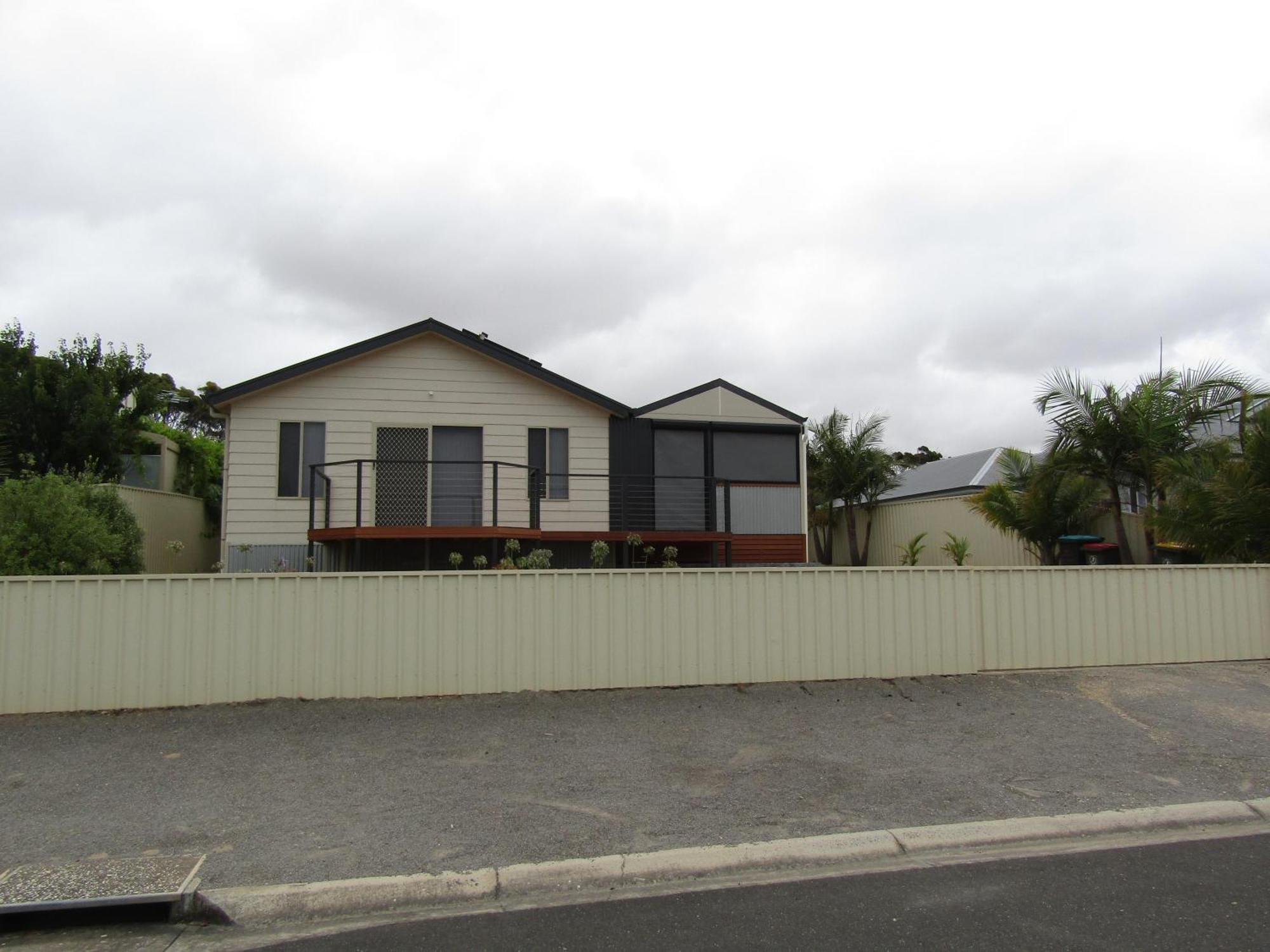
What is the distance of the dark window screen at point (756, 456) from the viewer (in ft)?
58.5

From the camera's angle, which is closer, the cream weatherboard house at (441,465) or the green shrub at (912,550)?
the cream weatherboard house at (441,465)

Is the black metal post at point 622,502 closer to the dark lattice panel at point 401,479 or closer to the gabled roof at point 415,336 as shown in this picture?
the gabled roof at point 415,336

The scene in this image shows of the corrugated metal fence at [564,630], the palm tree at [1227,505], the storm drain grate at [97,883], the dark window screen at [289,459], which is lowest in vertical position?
the storm drain grate at [97,883]

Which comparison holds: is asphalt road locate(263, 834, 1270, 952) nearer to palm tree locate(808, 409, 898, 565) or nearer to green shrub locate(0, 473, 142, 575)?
green shrub locate(0, 473, 142, 575)

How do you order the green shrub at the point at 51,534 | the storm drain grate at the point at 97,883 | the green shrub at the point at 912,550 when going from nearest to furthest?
the storm drain grate at the point at 97,883 → the green shrub at the point at 51,534 → the green shrub at the point at 912,550

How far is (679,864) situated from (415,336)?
12.2m

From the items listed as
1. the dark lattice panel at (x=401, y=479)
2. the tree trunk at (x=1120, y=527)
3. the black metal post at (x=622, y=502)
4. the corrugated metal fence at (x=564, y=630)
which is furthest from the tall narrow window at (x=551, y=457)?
the tree trunk at (x=1120, y=527)

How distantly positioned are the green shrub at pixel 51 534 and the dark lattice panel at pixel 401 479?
4.29 m

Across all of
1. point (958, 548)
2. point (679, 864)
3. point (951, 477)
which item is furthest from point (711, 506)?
point (951, 477)

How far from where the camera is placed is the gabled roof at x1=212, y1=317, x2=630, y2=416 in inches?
575

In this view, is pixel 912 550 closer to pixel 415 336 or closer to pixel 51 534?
pixel 415 336

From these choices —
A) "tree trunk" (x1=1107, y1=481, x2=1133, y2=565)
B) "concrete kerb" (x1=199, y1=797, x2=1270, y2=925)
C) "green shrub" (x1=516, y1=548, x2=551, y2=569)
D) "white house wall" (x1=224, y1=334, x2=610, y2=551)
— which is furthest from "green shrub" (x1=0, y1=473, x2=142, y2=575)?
"tree trunk" (x1=1107, y1=481, x2=1133, y2=565)

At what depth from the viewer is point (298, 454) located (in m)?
15.0

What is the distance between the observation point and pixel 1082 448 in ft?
50.8
